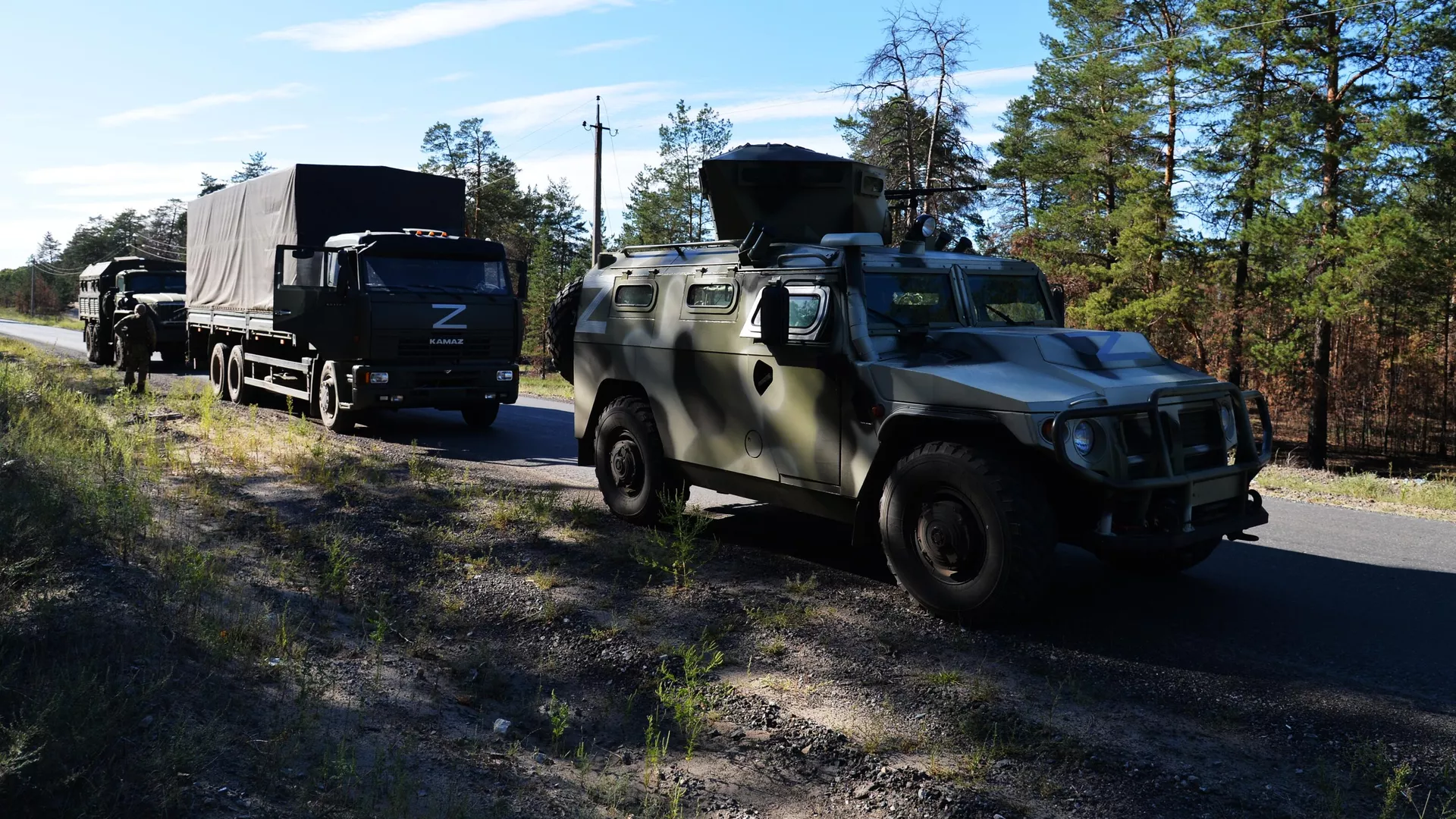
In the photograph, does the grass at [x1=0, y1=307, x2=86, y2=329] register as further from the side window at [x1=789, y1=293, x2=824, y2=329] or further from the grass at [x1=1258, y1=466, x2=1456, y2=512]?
the grass at [x1=1258, y1=466, x2=1456, y2=512]

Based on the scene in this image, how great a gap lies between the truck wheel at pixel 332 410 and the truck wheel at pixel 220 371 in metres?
4.51

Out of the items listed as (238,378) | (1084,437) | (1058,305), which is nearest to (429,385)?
(238,378)

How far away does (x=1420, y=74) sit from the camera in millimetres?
20688

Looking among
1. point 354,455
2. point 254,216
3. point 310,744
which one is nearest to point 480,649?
point 310,744

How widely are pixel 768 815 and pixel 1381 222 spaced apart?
2070 cm

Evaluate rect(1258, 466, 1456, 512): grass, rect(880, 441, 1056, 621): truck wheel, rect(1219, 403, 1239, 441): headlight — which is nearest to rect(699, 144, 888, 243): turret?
rect(880, 441, 1056, 621): truck wheel

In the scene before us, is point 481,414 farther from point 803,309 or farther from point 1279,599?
point 1279,599

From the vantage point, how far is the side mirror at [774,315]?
6.32m

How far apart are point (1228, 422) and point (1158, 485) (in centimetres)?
110

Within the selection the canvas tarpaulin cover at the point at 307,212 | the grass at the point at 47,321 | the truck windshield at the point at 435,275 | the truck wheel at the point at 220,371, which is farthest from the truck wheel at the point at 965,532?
the grass at the point at 47,321

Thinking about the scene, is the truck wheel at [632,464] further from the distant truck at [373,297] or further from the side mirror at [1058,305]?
the distant truck at [373,297]

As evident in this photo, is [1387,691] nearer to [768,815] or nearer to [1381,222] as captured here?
[768,815]

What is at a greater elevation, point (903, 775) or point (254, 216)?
point (254, 216)

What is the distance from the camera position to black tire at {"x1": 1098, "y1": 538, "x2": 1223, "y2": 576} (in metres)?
6.71
